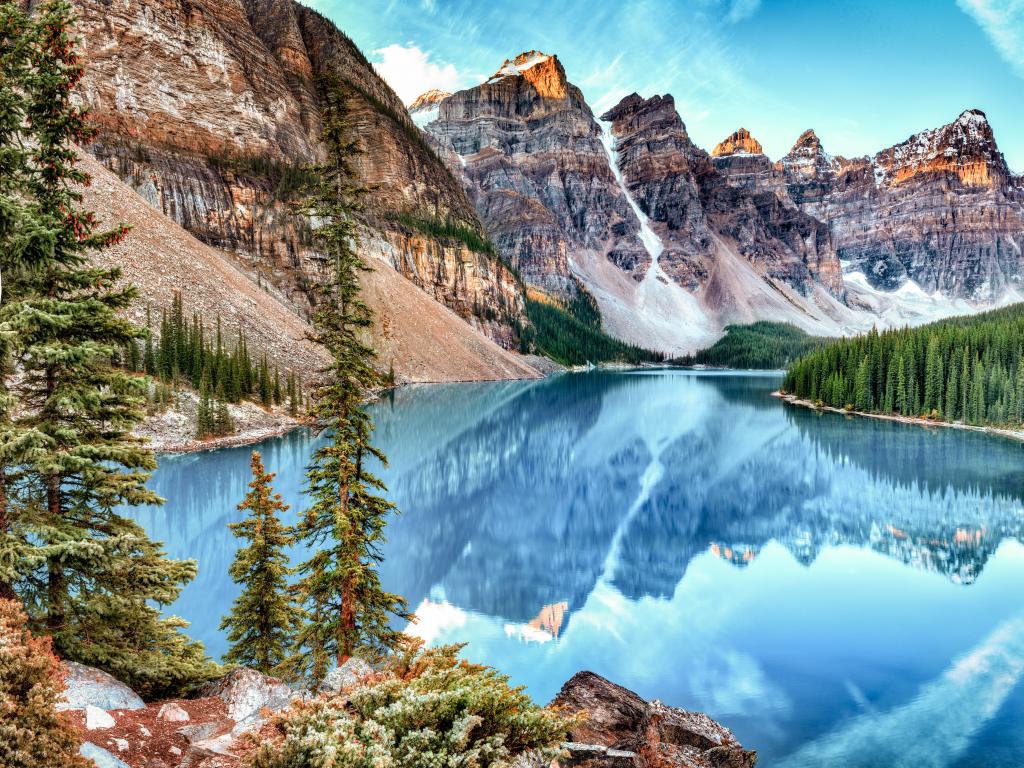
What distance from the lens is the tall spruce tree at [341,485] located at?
1049 cm

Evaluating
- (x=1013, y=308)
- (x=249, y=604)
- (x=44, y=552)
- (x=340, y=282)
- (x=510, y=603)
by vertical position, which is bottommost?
(x=510, y=603)

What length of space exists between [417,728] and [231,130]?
10726cm

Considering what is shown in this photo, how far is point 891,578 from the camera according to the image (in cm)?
2077

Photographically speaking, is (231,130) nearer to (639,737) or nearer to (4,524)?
(4,524)

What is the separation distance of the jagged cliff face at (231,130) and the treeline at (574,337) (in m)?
33.1

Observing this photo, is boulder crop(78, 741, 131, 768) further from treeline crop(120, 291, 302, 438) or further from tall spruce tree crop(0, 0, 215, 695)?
treeline crop(120, 291, 302, 438)

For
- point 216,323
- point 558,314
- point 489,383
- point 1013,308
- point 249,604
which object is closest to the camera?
point 249,604

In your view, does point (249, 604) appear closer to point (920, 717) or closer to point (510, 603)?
point (510, 603)

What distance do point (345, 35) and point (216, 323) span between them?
361 ft

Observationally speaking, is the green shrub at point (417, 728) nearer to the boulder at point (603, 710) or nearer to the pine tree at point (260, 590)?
the boulder at point (603, 710)

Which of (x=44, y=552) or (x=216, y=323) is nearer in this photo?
(x=44, y=552)

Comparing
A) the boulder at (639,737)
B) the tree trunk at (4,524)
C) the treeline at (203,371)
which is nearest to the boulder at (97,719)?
the tree trunk at (4,524)

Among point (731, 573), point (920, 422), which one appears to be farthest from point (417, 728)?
point (920, 422)

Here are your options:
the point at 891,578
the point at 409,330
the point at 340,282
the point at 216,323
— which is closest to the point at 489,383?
the point at 409,330
